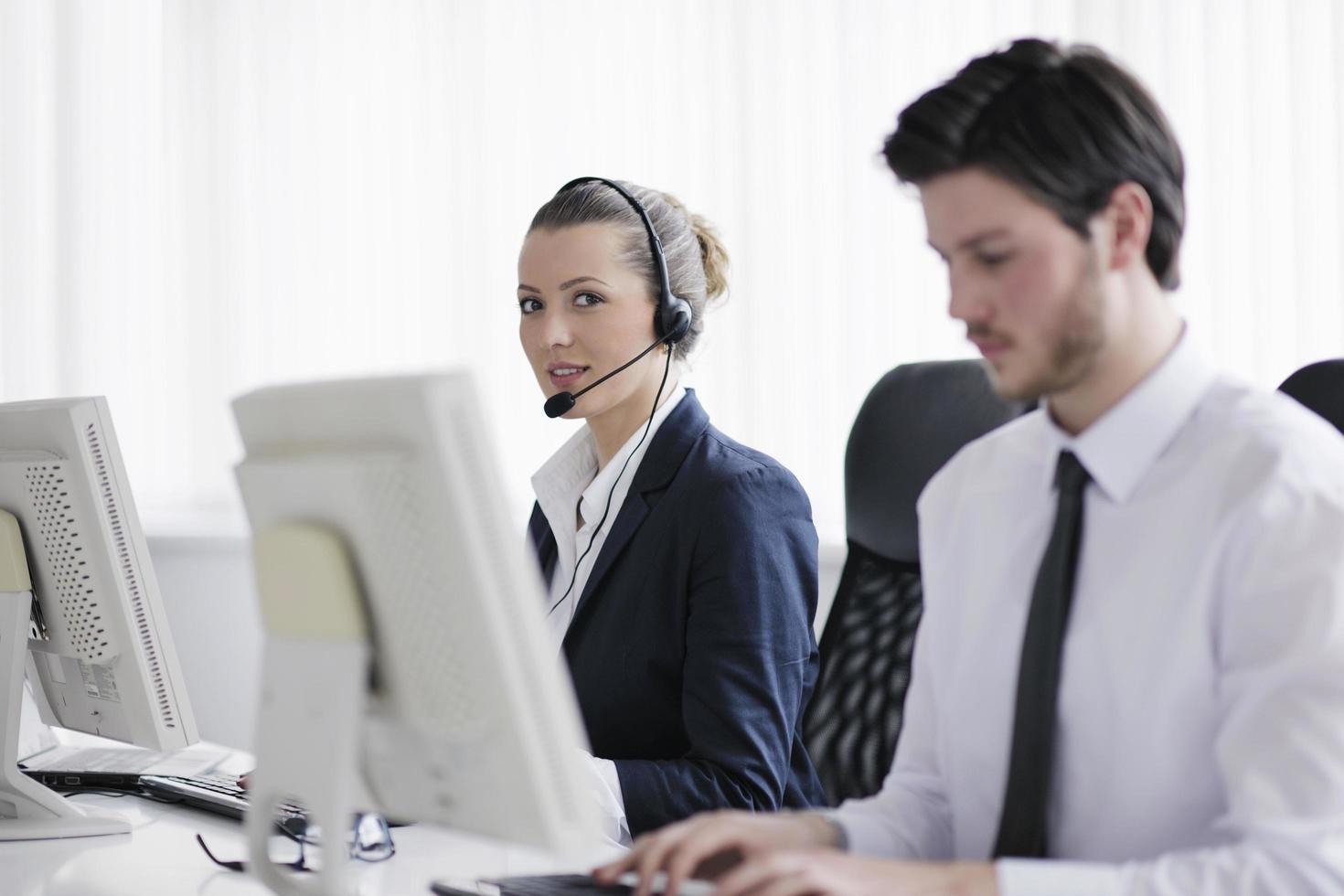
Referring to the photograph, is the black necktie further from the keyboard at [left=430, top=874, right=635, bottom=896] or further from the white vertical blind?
the white vertical blind

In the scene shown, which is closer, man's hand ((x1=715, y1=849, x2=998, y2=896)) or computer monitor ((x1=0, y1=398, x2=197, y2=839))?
man's hand ((x1=715, y1=849, x2=998, y2=896))

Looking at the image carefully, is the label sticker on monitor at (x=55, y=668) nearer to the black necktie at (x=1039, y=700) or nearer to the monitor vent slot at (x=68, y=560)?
the monitor vent slot at (x=68, y=560)

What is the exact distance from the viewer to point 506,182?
9.83 ft

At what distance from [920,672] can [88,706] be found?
0.91 m

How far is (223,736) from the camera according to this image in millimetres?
3201

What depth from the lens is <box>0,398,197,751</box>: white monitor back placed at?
54.6 inches

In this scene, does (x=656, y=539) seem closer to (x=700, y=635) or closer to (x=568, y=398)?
(x=700, y=635)

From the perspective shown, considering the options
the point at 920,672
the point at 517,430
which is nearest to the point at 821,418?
the point at 517,430

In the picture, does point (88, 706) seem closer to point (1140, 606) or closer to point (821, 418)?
point (1140, 606)

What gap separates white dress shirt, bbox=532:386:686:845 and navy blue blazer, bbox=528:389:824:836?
2.4 inches

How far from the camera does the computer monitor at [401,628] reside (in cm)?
82

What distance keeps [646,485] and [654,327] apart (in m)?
0.26

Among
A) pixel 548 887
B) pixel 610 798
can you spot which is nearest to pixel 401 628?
pixel 548 887

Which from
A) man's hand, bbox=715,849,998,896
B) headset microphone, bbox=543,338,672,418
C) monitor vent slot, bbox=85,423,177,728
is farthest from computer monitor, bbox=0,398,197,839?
man's hand, bbox=715,849,998,896
